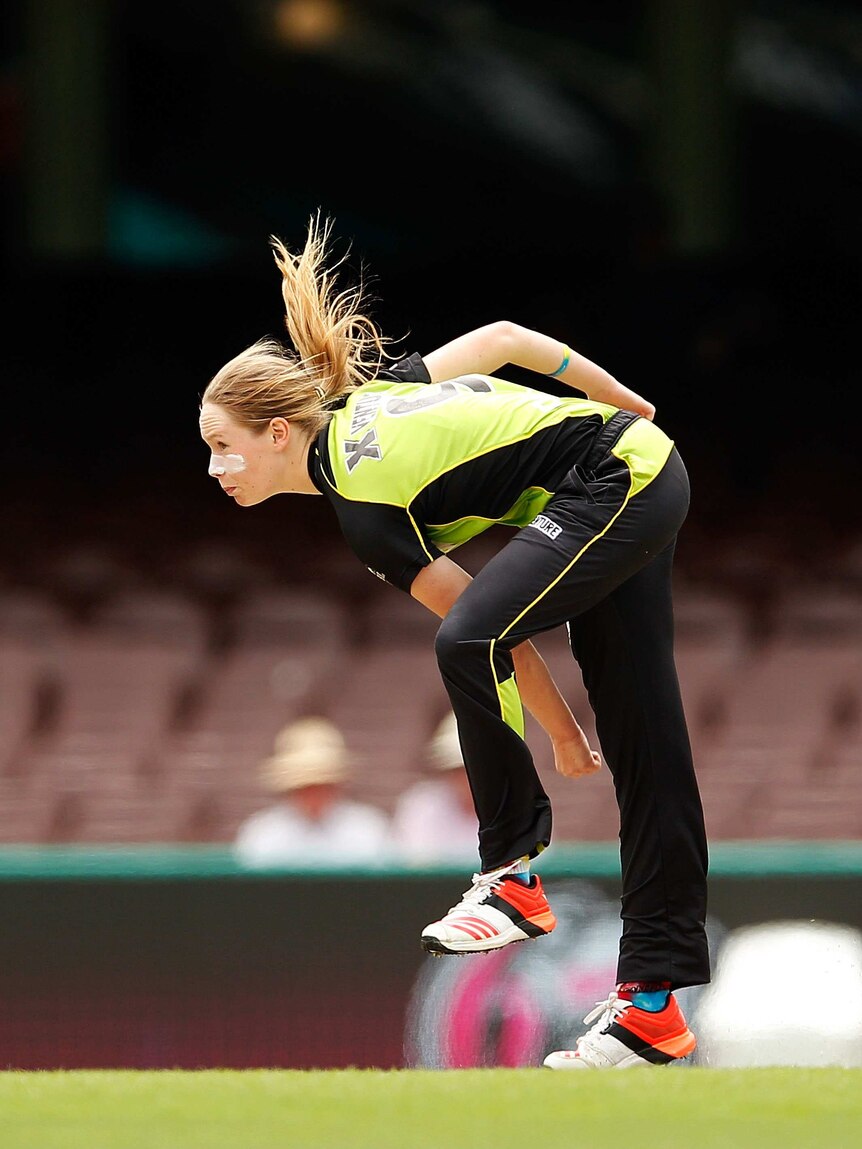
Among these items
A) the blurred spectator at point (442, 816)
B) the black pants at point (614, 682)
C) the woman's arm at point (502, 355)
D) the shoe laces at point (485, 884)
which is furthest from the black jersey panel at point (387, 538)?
the blurred spectator at point (442, 816)

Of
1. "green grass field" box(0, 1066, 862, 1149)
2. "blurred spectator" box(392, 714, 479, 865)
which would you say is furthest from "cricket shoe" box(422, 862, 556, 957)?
"blurred spectator" box(392, 714, 479, 865)

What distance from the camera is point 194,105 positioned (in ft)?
34.7

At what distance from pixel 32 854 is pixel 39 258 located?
6.23 meters

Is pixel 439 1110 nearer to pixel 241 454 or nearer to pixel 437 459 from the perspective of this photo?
pixel 437 459

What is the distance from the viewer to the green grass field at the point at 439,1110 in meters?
2.65

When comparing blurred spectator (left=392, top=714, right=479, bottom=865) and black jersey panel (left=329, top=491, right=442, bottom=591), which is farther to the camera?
blurred spectator (left=392, top=714, right=479, bottom=865)

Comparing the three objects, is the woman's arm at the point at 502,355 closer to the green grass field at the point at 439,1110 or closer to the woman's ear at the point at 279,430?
the woman's ear at the point at 279,430

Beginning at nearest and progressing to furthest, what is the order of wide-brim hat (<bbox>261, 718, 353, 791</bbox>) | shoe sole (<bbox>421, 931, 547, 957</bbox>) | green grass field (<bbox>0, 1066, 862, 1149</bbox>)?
green grass field (<bbox>0, 1066, 862, 1149</bbox>)
shoe sole (<bbox>421, 931, 547, 957</bbox>)
wide-brim hat (<bbox>261, 718, 353, 791</bbox>)

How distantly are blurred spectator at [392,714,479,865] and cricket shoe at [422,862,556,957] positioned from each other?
7.12 feet

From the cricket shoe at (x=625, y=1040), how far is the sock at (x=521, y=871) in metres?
0.35

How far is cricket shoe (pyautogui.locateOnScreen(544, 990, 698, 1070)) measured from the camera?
349 cm

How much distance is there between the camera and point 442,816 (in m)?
5.64

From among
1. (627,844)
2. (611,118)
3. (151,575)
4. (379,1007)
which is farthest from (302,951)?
(611,118)

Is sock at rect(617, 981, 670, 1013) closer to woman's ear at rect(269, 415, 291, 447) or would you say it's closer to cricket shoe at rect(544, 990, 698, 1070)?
cricket shoe at rect(544, 990, 698, 1070)
